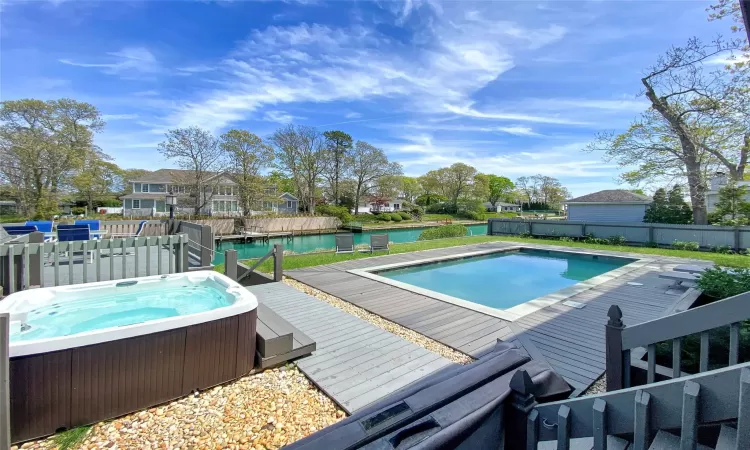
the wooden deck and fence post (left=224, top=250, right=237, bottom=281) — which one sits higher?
fence post (left=224, top=250, right=237, bottom=281)

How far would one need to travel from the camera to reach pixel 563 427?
3.42 feet

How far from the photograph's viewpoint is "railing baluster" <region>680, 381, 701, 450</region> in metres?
0.89

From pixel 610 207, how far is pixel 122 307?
22.6m

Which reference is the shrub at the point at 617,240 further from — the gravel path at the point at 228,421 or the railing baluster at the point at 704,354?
the gravel path at the point at 228,421

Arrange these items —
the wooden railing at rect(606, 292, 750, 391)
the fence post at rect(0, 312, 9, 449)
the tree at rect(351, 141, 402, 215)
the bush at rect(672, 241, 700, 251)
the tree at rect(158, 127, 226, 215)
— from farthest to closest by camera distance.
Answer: the tree at rect(351, 141, 402, 215)
the tree at rect(158, 127, 226, 215)
the bush at rect(672, 241, 700, 251)
the fence post at rect(0, 312, 9, 449)
the wooden railing at rect(606, 292, 750, 391)

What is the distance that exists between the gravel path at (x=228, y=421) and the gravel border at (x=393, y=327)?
1.51 meters

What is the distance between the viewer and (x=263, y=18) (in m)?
8.94

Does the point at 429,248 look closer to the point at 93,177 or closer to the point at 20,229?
the point at 20,229

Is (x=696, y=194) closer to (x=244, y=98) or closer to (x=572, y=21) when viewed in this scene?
(x=572, y=21)

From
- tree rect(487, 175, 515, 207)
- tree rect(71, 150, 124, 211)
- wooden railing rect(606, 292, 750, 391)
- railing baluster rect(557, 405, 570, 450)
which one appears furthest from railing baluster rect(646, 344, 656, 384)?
tree rect(487, 175, 515, 207)

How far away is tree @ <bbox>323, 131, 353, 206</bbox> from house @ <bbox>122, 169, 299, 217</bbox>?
600 cm

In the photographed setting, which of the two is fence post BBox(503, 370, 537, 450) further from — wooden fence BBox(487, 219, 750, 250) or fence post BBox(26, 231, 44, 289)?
wooden fence BBox(487, 219, 750, 250)

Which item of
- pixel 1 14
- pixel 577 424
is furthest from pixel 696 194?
pixel 1 14

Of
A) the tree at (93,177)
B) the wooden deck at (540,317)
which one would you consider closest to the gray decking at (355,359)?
the wooden deck at (540,317)
